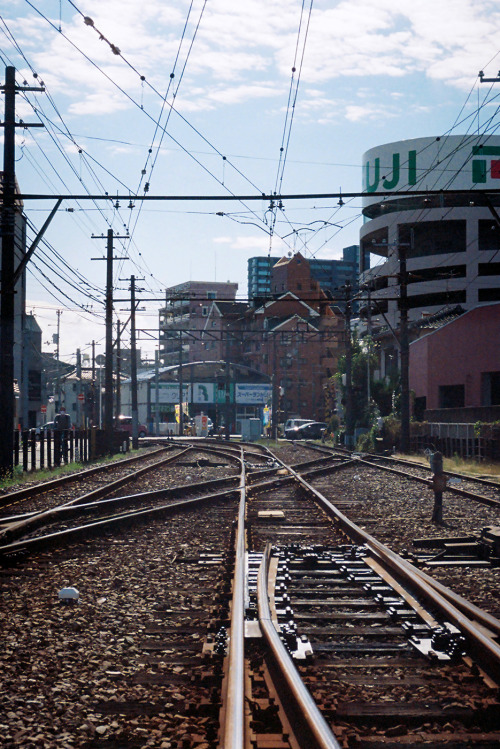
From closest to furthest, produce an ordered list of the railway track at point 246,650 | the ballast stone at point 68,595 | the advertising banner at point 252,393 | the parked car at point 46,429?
the railway track at point 246,650 < the ballast stone at point 68,595 < the parked car at point 46,429 < the advertising banner at point 252,393

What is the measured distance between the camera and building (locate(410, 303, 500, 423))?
40.8 m

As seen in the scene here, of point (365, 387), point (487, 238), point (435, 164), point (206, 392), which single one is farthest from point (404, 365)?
point (206, 392)

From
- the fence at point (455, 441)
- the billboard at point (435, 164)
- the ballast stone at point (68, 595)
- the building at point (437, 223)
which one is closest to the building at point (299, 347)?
the building at point (437, 223)

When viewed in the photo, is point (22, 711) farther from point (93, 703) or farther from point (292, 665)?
point (292, 665)

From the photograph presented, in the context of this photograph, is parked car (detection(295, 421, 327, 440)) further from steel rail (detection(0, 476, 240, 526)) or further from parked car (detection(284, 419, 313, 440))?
steel rail (detection(0, 476, 240, 526))

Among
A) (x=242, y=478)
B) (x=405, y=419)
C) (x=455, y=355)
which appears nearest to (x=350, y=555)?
(x=242, y=478)

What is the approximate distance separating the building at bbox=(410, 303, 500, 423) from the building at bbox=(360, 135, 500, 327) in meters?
16.7

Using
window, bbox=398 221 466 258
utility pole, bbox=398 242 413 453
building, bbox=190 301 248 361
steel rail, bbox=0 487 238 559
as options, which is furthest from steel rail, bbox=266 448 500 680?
building, bbox=190 301 248 361

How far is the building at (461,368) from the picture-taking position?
134ft

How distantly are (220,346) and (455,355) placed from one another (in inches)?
3377

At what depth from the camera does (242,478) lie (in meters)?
23.0

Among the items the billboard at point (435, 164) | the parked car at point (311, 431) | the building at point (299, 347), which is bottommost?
the parked car at point (311, 431)

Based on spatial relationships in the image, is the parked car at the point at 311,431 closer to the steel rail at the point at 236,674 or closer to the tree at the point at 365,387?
the tree at the point at 365,387

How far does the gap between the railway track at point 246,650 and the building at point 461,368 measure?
2653cm
